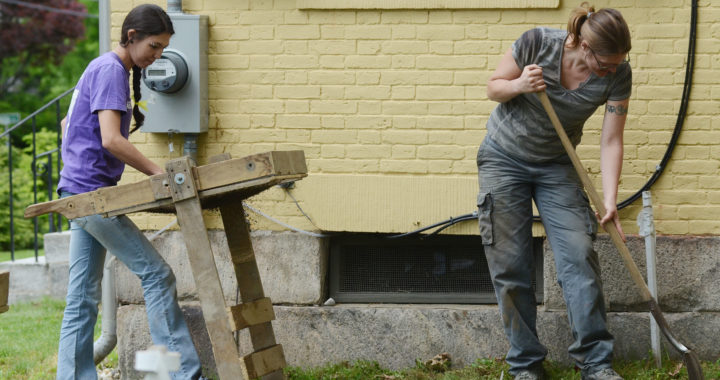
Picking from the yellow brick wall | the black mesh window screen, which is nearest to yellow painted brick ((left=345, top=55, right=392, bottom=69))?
the yellow brick wall

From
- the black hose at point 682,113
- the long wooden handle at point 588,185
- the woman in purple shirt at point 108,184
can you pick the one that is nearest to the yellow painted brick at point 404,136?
the long wooden handle at point 588,185

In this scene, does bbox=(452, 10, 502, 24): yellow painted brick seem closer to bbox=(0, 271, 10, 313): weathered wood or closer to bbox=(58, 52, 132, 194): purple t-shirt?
bbox=(58, 52, 132, 194): purple t-shirt

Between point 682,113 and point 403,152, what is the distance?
5.11 feet

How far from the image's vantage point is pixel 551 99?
14.1 feet

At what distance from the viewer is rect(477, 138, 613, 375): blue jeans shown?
4.30m

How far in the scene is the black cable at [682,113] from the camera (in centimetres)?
489

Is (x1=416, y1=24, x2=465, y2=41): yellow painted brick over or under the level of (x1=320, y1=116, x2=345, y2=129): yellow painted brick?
over

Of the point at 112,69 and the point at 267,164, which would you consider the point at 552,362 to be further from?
the point at 112,69

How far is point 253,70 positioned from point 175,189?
168cm

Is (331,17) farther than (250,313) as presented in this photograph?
Yes

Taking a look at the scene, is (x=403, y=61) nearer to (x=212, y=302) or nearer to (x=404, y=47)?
(x=404, y=47)

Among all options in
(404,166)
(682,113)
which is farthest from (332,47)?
(682,113)

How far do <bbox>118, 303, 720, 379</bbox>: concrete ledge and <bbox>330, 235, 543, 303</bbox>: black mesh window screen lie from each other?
14 cm

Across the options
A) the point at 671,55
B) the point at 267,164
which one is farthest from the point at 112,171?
the point at 671,55
